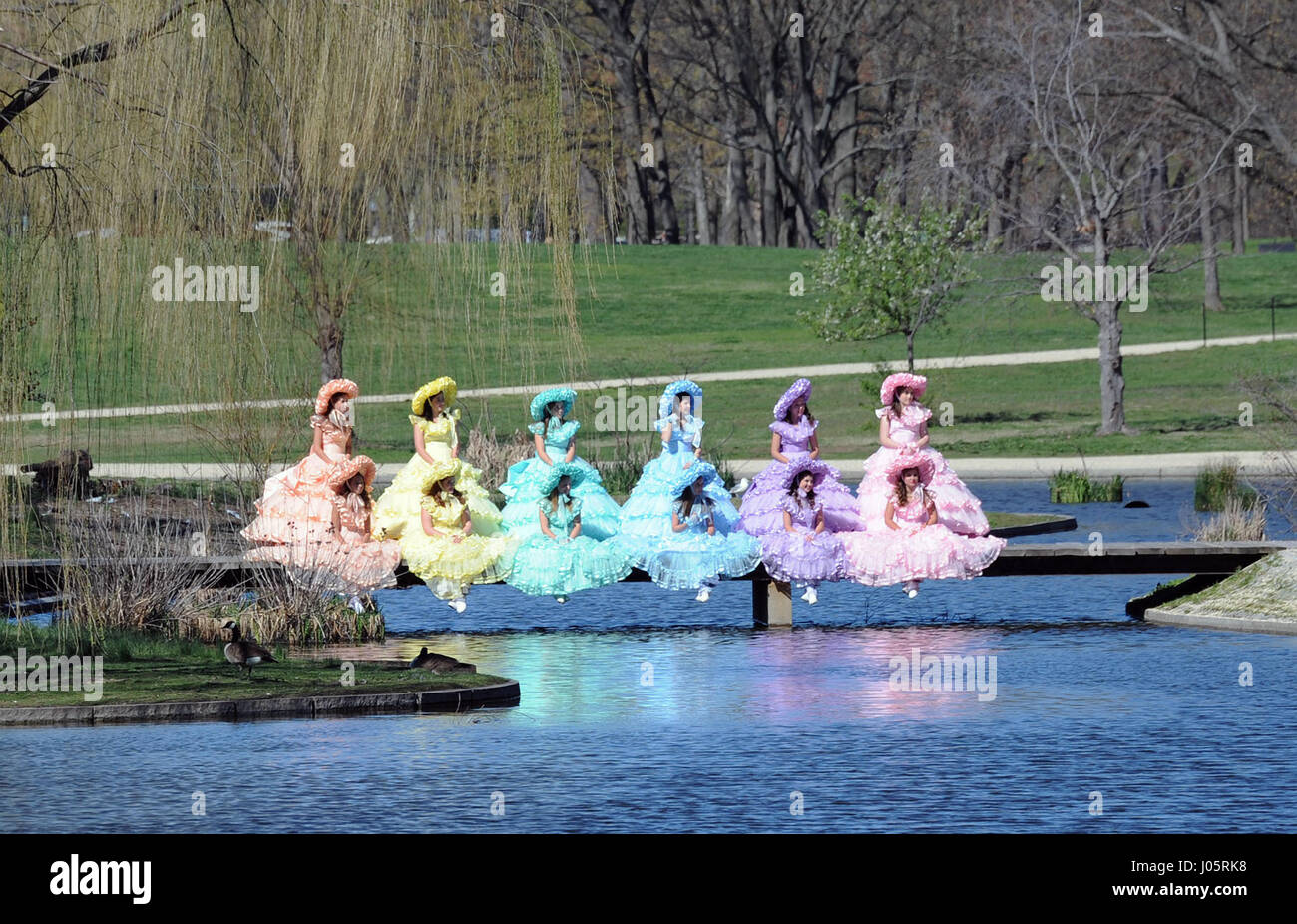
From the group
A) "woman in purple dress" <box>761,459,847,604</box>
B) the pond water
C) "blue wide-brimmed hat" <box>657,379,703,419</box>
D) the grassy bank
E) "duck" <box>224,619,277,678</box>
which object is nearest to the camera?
the pond water

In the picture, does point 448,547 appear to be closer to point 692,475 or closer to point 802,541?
point 692,475

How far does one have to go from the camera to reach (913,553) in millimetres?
19094

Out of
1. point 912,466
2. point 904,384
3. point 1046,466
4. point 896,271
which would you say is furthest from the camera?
point 896,271

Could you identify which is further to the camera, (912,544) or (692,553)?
(912,544)

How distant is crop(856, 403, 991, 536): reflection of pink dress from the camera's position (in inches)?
783

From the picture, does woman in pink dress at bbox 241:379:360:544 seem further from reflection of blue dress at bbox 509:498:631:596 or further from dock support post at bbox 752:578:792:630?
dock support post at bbox 752:578:792:630

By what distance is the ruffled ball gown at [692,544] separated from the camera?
1908cm

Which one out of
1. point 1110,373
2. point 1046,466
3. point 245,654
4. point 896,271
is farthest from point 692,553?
point 896,271

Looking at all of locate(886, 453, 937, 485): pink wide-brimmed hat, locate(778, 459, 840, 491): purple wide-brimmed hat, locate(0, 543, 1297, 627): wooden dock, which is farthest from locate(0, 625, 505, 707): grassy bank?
locate(886, 453, 937, 485): pink wide-brimmed hat

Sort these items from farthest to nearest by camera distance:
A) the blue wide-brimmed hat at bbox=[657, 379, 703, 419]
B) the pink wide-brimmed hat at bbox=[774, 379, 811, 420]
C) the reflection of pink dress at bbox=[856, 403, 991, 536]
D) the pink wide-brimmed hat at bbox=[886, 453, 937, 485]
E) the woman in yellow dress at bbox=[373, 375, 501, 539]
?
the pink wide-brimmed hat at bbox=[774, 379, 811, 420]
the blue wide-brimmed hat at bbox=[657, 379, 703, 419]
the reflection of pink dress at bbox=[856, 403, 991, 536]
the woman in yellow dress at bbox=[373, 375, 501, 539]
the pink wide-brimmed hat at bbox=[886, 453, 937, 485]

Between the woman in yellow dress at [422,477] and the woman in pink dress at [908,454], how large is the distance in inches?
141

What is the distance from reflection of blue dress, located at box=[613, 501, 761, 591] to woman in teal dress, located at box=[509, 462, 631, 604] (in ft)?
0.76

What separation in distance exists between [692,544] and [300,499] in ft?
12.4

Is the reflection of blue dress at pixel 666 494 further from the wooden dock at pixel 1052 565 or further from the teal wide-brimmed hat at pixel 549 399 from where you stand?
the teal wide-brimmed hat at pixel 549 399
